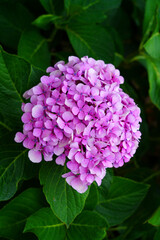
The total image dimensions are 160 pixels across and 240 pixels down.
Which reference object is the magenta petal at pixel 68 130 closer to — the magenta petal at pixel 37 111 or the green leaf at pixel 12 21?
the magenta petal at pixel 37 111

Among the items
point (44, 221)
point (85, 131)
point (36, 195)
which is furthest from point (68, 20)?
point (44, 221)

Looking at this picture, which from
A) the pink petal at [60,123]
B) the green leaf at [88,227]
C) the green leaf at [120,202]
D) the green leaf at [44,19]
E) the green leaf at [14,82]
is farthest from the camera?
the green leaf at [120,202]

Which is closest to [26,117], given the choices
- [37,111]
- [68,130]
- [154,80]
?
[37,111]

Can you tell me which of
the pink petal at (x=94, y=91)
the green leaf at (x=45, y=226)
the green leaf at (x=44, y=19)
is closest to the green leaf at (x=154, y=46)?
the green leaf at (x=44, y=19)

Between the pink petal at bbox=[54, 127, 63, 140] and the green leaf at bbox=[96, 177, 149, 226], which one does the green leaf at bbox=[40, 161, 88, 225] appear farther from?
the green leaf at bbox=[96, 177, 149, 226]

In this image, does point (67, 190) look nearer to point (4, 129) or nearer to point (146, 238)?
point (4, 129)
